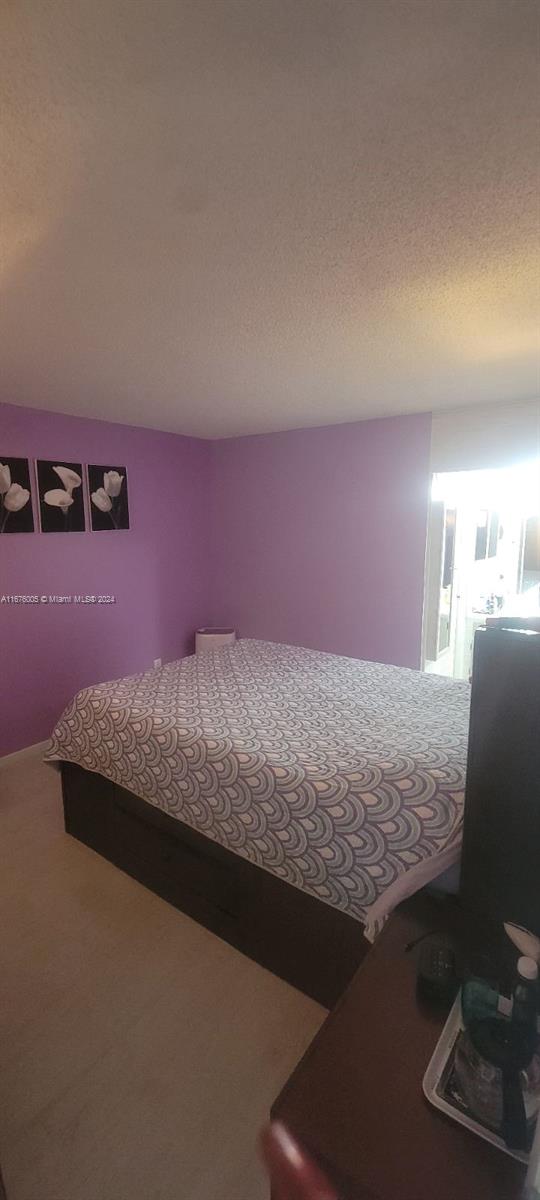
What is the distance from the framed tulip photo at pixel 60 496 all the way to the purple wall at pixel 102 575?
62 millimetres

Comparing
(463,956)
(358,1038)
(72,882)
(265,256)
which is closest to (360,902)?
(463,956)

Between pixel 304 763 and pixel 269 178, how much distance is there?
1.66 meters

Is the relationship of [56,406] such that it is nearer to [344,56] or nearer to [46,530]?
[46,530]

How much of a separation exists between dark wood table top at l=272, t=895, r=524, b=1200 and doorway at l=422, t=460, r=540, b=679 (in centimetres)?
264

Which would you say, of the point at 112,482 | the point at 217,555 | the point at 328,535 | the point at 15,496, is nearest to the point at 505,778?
the point at 328,535

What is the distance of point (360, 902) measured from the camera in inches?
57.2

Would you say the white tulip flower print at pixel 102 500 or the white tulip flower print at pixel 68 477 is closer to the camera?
the white tulip flower print at pixel 68 477

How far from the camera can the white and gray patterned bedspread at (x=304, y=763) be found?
1463 millimetres

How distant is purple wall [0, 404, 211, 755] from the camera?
3062 mm

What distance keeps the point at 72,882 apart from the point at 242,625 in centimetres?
262

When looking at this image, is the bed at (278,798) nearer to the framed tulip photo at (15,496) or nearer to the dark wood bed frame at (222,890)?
the dark wood bed frame at (222,890)

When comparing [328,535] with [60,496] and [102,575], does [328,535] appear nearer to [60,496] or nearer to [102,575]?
[102,575]

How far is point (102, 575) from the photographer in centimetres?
357

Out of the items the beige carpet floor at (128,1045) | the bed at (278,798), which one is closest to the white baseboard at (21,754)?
the bed at (278,798)
